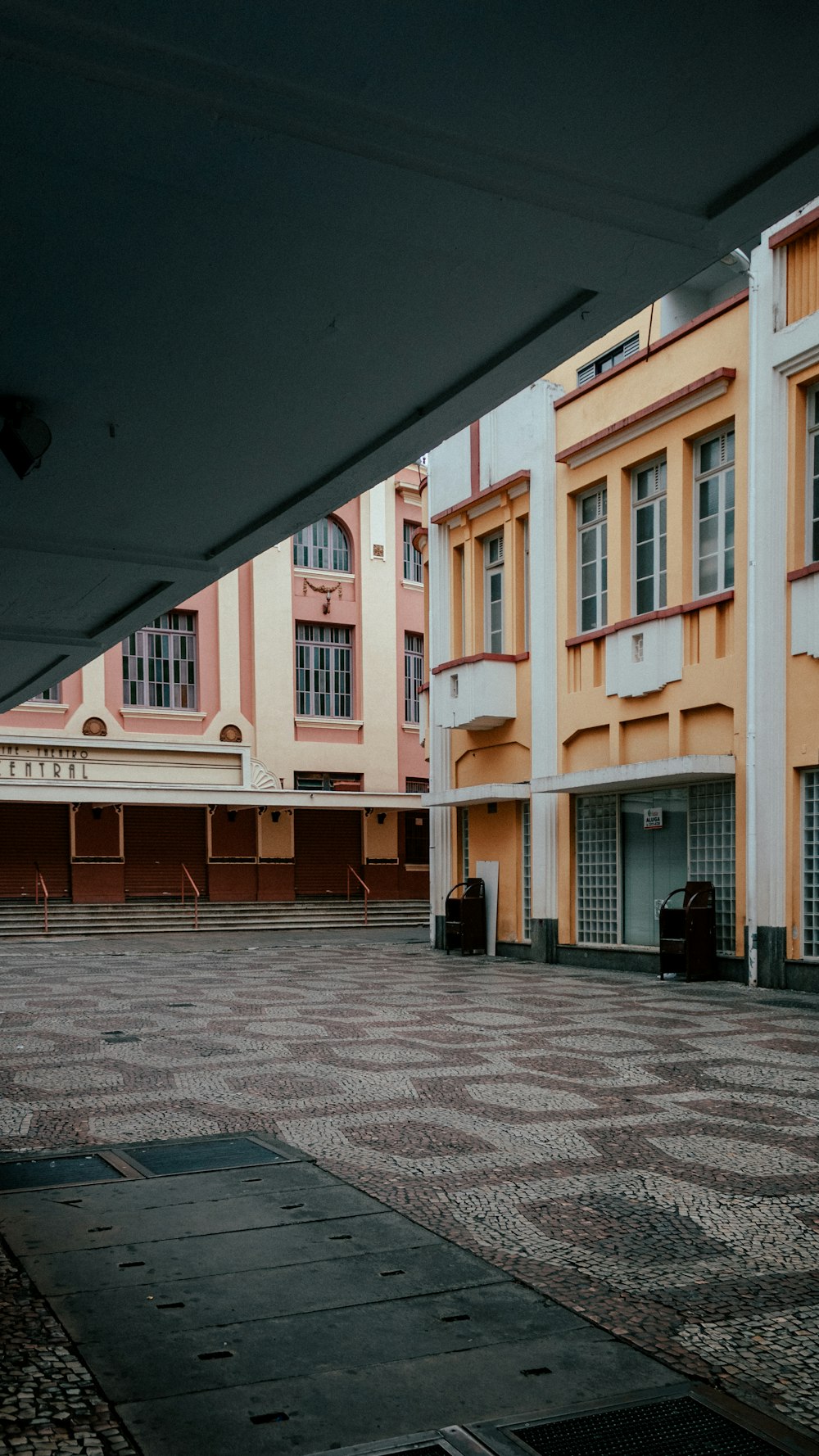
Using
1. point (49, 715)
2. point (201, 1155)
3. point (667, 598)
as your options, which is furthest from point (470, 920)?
point (201, 1155)

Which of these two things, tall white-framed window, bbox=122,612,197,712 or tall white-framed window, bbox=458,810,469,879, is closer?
tall white-framed window, bbox=458,810,469,879

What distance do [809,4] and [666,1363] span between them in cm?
359

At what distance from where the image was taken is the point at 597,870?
19.0 metres

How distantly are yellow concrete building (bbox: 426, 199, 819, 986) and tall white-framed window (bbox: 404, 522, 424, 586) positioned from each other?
42.5 ft

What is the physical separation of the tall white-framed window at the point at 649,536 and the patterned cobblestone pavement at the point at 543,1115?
558 cm

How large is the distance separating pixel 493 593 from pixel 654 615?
17.2ft

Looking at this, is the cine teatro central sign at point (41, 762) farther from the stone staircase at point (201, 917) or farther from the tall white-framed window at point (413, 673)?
the tall white-framed window at point (413, 673)

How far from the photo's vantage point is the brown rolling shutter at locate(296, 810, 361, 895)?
1351 inches

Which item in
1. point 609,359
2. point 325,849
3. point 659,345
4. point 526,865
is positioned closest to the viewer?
point 659,345

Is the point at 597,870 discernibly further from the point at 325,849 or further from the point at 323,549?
the point at 323,549

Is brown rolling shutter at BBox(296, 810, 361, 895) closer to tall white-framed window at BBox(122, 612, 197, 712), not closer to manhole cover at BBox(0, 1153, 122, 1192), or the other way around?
tall white-framed window at BBox(122, 612, 197, 712)

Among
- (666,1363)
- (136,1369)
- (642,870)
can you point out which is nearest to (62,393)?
(136,1369)

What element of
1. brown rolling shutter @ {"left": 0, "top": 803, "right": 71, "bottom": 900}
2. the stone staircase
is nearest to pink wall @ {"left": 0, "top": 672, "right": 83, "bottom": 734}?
brown rolling shutter @ {"left": 0, "top": 803, "right": 71, "bottom": 900}

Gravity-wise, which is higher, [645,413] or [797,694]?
[645,413]
